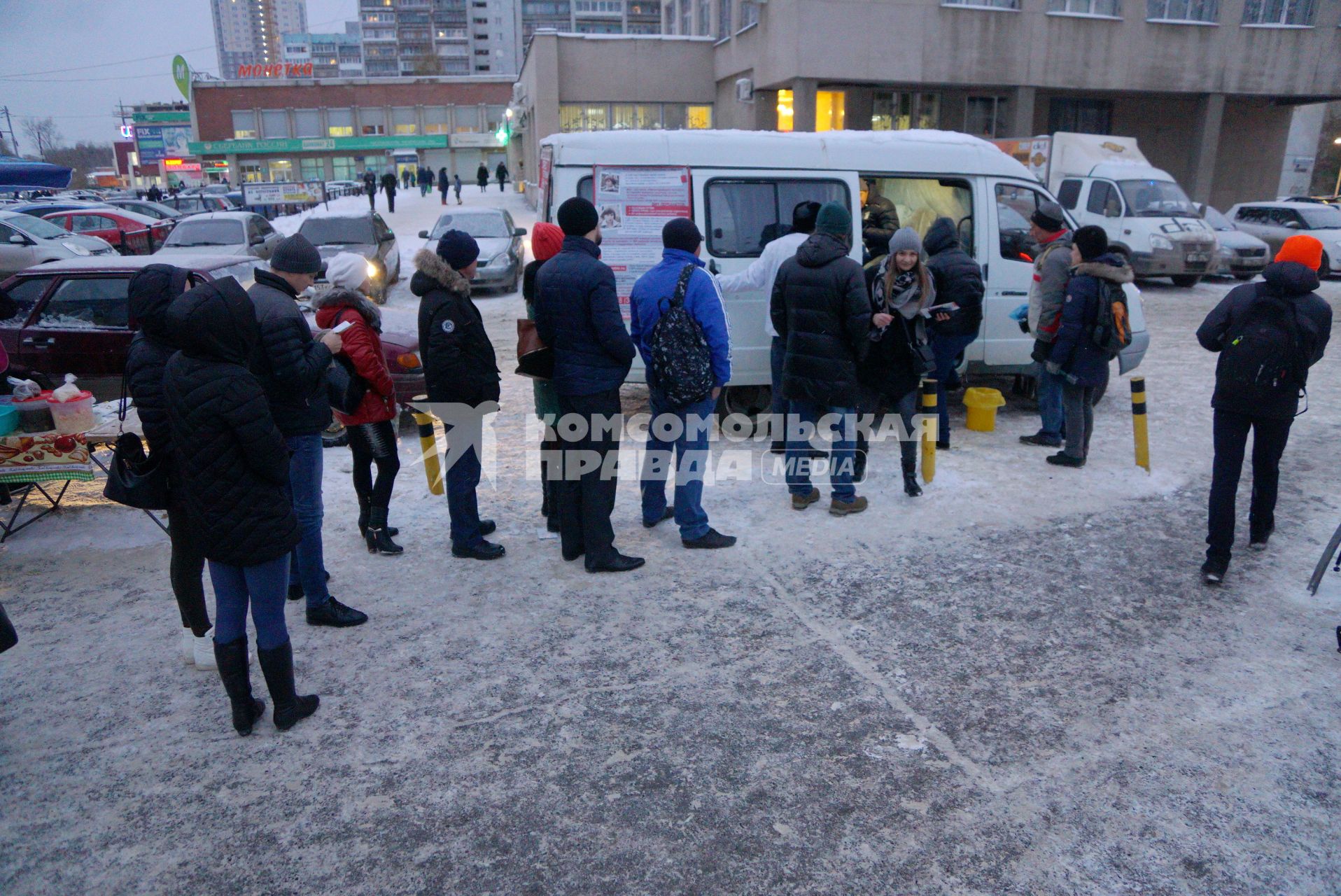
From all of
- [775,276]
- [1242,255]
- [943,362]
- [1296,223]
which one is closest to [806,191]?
[775,276]

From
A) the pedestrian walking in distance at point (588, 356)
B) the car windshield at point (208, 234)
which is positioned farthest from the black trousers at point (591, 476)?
the car windshield at point (208, 234)

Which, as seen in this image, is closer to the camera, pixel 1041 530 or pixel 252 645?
pixel 252 645

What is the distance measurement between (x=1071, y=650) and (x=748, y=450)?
3561 mm

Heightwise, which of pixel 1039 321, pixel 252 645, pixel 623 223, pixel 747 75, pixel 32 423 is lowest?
pixel 252 645

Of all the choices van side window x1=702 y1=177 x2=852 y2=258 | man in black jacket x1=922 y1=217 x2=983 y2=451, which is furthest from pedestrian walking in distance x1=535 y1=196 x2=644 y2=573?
man in black jacket x1=922 y1=217 x2=983 y2=451

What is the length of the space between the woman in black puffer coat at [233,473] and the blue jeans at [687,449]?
243 cm

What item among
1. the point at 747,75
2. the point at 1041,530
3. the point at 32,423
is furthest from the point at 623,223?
the point at 747,75

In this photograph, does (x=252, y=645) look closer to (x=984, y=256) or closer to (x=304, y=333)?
(x=304, y=333)

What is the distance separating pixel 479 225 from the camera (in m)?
17.3

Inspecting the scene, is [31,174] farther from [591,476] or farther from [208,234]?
[591,476]

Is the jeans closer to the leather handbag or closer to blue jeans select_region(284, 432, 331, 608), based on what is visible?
the leather handbag

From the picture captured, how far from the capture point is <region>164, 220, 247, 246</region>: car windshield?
51.4ft

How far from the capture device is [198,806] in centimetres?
325

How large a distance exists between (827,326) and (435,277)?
2430 mm
